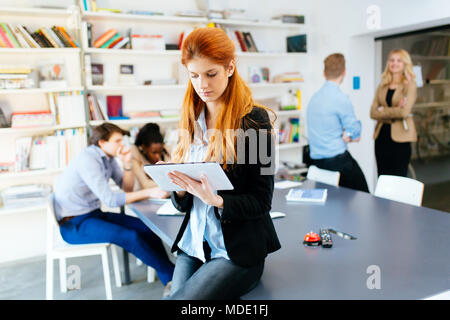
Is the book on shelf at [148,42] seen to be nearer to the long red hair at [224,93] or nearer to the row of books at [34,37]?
the row of books at [34,37]

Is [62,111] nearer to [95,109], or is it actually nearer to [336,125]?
[95,109]

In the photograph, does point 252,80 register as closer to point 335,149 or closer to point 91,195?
point 335,149

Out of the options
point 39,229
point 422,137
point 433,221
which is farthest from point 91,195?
point 422,137

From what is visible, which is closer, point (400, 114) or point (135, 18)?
point (400, 114)

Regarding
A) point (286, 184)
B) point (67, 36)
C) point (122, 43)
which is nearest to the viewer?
point (286, 184)

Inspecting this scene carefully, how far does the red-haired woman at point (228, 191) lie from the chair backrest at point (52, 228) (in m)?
1.58

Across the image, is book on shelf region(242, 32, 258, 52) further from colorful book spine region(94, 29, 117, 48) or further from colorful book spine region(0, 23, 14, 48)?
colorful book spine region(0, 23, 14, 48)

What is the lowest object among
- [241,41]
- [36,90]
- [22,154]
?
→ [22,154]

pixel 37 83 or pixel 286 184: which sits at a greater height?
pixel 37 83

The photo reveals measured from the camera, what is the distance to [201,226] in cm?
158

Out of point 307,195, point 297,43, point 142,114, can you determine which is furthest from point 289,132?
point 307,195

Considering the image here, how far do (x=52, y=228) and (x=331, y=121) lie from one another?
2241 millimetres

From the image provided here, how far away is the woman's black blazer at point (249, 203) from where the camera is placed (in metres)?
1.44

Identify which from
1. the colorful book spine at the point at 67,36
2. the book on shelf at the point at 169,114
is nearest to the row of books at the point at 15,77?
the colorful book spine at the point at 67,36
